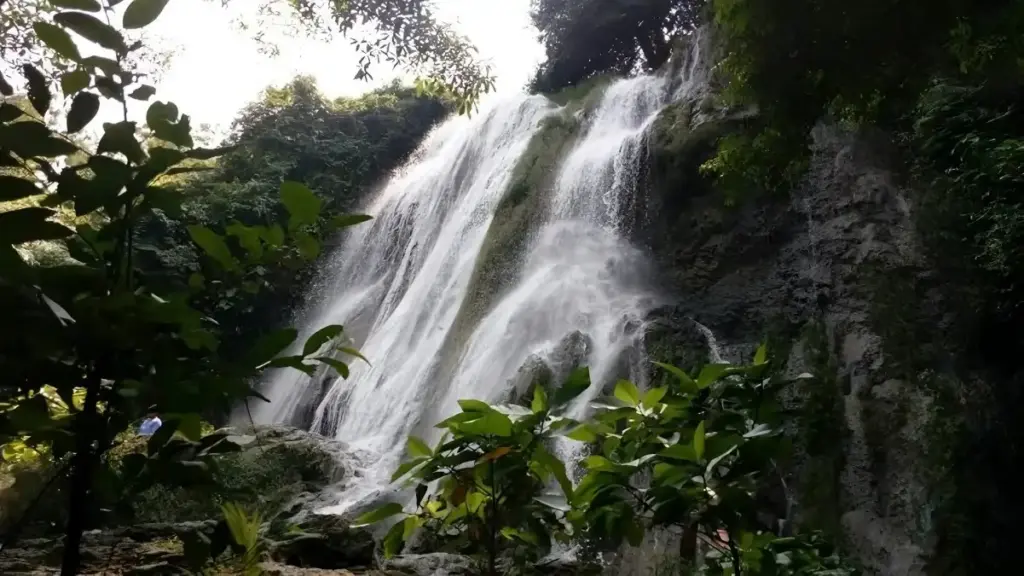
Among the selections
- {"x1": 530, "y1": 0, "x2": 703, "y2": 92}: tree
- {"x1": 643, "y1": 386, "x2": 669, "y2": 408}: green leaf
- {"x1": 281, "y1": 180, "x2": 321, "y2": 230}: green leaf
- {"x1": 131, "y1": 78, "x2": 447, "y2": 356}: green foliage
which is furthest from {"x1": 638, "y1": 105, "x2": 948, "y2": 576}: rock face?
{"x1": 530, "y1": 0, "x2": 703, "y2": 92}: tree

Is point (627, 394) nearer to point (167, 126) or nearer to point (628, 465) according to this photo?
point (628, 465)

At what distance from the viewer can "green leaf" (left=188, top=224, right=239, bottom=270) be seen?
0.97 metres

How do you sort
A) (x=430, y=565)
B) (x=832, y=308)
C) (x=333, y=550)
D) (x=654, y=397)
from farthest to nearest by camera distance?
(x=832, y=308), (x=333, y=550), (x=430, y=565), (x=654, y=397)

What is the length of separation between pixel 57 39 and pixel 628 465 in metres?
1.09

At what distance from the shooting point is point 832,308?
19.6 ft

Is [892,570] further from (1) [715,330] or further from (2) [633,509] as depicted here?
(2) [633,509]

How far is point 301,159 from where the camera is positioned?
52.0 feet

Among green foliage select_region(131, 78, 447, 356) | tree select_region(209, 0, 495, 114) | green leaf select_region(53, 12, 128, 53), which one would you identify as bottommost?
green leaf select_region(53, 12, 128, 53)

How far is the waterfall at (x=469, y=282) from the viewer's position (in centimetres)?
752

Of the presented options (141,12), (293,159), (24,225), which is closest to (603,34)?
(293,159)

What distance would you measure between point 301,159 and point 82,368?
15932 mm

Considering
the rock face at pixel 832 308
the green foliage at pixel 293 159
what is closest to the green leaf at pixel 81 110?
the rock face at pixel 832 308

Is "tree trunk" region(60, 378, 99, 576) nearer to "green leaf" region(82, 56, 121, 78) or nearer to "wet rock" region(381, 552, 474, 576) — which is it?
"green leaf" region(82, 56, 121, 78)

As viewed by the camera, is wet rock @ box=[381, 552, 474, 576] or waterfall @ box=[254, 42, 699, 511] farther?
waterfall @ box=[254, 42, 699, 511]
